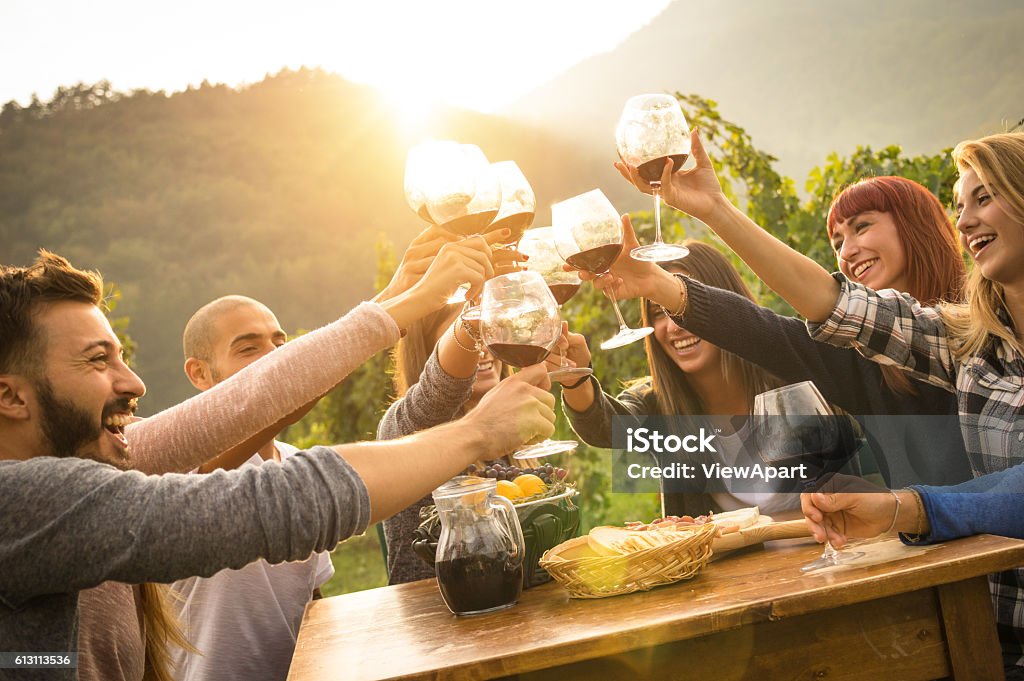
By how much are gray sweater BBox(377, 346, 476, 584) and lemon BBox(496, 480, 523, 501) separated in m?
0.43

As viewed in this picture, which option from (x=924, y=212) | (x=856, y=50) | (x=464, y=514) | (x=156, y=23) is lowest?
(x=464, y=514)

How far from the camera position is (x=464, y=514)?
1502mm

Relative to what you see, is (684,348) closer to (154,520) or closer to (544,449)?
(544,449)

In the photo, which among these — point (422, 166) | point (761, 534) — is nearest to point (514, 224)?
point (422, 166)

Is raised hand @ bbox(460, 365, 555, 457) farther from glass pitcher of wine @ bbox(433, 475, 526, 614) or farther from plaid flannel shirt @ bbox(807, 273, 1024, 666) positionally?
plaid flannel shirt @ bbox(807, 273, 1024, 666)

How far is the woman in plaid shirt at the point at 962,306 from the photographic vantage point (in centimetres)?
181

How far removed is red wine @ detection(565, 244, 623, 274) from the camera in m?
1.74

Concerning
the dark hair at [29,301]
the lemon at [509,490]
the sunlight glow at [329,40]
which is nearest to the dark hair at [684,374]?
the lemon at [509,490]

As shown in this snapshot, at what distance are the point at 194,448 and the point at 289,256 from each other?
24.7 feet

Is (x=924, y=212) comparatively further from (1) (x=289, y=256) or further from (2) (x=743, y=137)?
(1) (x=289, y=256)

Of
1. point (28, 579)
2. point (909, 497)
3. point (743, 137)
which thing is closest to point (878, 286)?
point (909, 497)

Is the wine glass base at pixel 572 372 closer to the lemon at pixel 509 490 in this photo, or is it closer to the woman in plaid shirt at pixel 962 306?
the lemon at pixel 509 490

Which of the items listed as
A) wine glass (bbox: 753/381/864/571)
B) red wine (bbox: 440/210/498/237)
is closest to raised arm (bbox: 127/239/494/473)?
red wine (bbox: 440/210/498/237)

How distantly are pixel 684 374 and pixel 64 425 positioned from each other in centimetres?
197
